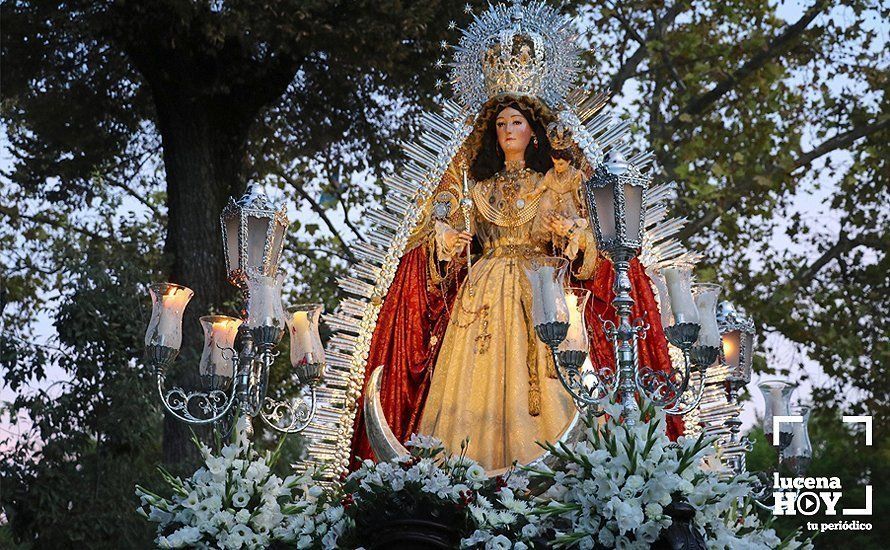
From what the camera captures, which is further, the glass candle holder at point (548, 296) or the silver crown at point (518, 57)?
the silver crown at point (518, 57)

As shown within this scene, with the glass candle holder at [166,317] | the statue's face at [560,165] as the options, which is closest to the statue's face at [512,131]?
the statue's face at [560,165]

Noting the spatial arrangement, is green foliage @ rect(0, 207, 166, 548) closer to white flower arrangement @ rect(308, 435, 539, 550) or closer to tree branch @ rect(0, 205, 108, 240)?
tree branch @ rect(0, 205, 108, 240)

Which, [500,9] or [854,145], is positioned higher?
[854,145]

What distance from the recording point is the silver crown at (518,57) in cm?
761

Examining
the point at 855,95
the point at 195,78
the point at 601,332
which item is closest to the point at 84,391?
the point at 195,78

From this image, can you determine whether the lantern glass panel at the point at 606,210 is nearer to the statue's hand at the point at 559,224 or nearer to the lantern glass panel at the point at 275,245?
the statue's hand at the point at 559,224

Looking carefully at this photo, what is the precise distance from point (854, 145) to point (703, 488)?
30.1 ft

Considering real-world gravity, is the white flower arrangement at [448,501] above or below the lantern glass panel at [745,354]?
below

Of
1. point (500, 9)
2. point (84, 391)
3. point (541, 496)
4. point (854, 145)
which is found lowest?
point (541, 496)

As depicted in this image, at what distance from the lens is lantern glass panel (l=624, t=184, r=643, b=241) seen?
5.67m

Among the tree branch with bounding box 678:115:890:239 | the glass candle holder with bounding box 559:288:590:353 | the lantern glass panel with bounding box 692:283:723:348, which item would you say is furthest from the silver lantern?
the tree branch with bounding box 678:115:890:239

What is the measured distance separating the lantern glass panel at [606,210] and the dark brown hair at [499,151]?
1990mm

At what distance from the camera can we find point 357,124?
38.2 feet

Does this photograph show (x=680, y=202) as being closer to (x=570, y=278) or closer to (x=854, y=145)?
(x=854, y=145)
